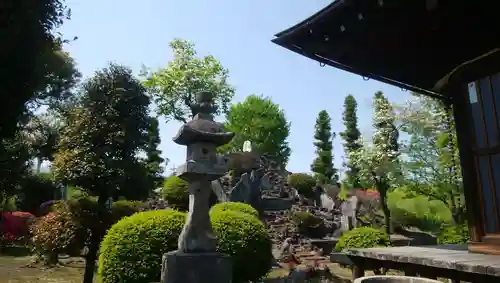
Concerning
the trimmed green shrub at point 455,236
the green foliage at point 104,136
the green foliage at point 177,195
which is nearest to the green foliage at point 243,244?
the green foliage at point 104,136

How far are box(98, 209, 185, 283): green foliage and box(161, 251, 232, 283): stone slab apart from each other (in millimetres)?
1420

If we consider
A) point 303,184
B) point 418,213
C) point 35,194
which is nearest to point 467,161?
point 418,213

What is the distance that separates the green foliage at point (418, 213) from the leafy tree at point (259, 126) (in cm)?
2582

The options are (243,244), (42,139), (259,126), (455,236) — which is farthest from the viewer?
(259,126)

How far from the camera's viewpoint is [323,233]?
2411 cm

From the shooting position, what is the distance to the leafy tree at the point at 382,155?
2283 centimetres

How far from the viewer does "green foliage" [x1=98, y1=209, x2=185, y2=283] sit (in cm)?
880

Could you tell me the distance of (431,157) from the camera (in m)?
20.0

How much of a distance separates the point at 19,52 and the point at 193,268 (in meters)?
6.60

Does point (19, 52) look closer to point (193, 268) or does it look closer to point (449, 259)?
point (193, 268)

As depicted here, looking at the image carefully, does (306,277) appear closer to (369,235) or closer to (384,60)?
(369,235)

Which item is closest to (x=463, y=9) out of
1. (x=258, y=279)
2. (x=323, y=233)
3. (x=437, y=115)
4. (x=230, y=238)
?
(x=230, y=238)

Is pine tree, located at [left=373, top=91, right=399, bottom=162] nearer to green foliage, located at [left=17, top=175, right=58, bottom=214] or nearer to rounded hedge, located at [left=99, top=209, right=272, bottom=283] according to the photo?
rounded hedge, located at [left=99, top=209, right=272, bottom=283]

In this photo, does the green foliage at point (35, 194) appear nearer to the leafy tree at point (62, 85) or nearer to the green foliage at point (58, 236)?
the leafy tree at point (62, 85)
